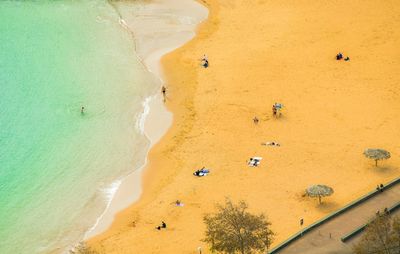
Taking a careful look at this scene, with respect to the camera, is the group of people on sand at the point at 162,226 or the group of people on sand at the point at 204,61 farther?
the group of people on sand at the point at 204,61

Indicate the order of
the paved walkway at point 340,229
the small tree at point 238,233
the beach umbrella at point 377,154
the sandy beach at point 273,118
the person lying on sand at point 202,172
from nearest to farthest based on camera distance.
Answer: the small tree at point 238,233 → the paved walkway at point 340,229 → the sandy beach at point 273,118 → the beach umbrella at point 377,154 → the person lying on sand at point 202,172

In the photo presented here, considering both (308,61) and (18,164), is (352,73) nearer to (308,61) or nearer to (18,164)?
(308,61)

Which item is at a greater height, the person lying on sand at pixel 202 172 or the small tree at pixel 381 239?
the person lying on sand at pixel 202 172

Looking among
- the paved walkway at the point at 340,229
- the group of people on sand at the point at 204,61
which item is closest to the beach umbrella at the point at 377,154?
the paved walkway at the point at 340,229

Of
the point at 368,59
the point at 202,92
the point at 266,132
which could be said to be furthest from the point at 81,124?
the point at 368,59

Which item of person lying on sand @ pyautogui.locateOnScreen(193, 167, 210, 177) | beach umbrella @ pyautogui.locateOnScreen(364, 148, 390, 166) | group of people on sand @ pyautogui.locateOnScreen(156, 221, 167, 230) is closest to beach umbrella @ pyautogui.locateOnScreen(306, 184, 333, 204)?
beach umbrella @ pyautogui.locateOnScreen(364, 148, 390, 166)

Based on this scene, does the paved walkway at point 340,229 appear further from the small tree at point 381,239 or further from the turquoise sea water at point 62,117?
the turquoise sea water at point 62,117
